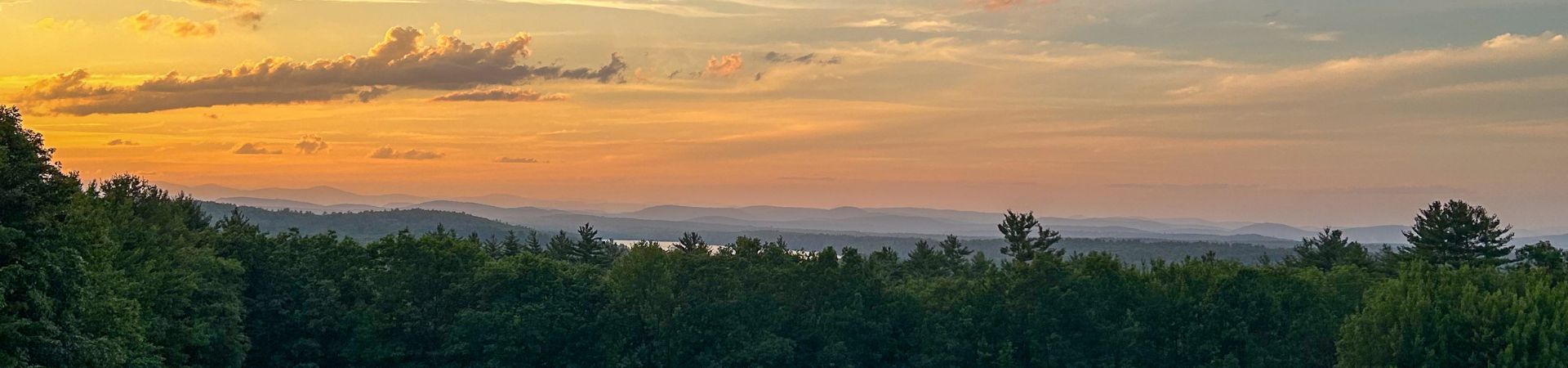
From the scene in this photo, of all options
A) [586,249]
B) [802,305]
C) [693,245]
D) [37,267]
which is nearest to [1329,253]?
[802,305]

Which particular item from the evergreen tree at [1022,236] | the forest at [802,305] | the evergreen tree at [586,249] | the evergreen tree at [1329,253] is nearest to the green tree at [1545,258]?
the forest at [802,305]

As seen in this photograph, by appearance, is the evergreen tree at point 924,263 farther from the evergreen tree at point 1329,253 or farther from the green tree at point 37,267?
the green tree at point 37,267

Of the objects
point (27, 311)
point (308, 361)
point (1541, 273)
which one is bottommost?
point (308, 361)

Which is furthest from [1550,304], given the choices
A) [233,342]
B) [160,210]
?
[160,210]

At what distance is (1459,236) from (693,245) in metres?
49.9

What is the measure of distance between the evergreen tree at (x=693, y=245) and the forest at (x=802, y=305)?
80cm

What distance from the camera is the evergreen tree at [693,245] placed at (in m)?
74.8

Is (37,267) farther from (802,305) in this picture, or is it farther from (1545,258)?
(1545,258)

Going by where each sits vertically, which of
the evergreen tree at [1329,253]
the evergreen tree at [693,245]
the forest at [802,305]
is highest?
the evergreen tree at [1329,253]

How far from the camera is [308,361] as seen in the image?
6256cm

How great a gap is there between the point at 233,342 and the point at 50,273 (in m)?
21.6

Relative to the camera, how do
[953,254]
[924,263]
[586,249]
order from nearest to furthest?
[924,263], [586,249], [953,254]

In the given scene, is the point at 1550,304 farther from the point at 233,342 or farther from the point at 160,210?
the point at 160,210

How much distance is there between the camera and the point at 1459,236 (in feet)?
240
